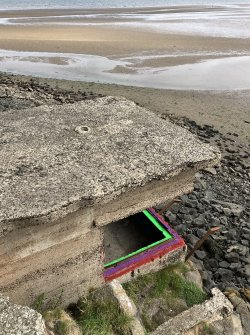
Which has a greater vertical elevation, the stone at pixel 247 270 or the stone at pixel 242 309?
the stone at pixel 242 309

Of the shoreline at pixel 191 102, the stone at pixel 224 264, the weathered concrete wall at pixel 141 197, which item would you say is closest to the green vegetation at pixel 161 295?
the weathered concrete wall at pixel 141 197

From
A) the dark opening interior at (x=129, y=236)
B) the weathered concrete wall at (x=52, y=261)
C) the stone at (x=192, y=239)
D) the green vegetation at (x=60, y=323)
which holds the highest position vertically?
the weathered concrete wall at (x=52, y=261)

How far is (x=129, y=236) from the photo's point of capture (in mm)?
5414

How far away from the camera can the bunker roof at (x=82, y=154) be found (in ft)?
11.1

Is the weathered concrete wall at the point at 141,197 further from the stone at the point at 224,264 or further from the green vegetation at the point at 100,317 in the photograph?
the stone at the point at 224,264

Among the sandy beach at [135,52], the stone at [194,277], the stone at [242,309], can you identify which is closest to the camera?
the stone at [242,309]

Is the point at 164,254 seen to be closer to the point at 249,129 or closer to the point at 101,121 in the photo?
the point at 101,121

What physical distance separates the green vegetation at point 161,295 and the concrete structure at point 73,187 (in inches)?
22.2

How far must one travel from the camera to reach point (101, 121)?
483 centimetres

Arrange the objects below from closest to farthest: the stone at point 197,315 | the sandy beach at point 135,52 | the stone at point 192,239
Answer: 1. the stone at point 197,315
2. the stone at point 192,239
3. the sandy beach at point 135,52

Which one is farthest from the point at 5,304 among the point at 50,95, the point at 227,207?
the point at 50,95

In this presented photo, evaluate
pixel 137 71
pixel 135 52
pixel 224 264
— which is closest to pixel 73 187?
pixel 224 264

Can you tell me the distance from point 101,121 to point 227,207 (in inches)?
154

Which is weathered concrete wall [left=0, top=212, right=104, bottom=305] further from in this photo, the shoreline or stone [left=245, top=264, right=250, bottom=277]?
the shoreline
